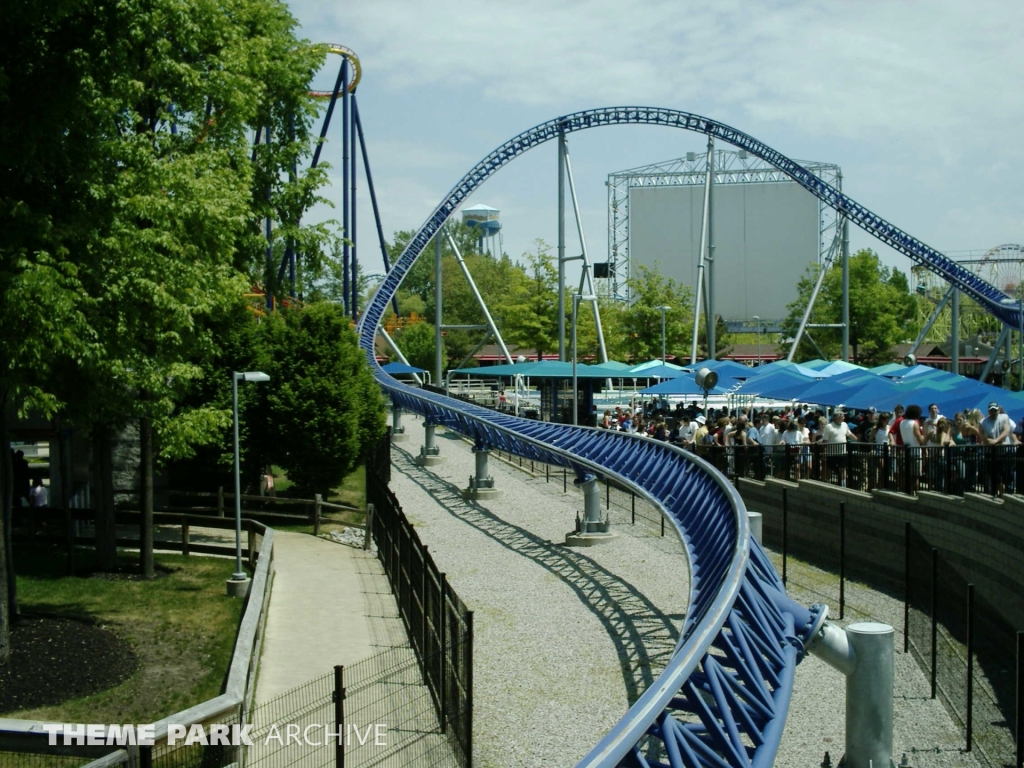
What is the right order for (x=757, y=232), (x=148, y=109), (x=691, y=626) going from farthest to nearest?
(x=757, y=232) → (x=148, y=109) → (x=691, y=626)

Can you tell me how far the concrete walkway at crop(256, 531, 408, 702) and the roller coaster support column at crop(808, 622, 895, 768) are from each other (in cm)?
595

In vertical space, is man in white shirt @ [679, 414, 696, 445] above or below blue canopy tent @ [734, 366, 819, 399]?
below

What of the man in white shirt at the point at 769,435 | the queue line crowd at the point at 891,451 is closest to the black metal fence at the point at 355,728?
the queue line crowd at the point at 891,451

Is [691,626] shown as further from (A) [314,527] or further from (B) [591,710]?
(A) [314,527]

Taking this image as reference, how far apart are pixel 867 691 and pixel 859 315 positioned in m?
63.1

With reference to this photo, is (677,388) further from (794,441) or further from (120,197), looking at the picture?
(120,197)

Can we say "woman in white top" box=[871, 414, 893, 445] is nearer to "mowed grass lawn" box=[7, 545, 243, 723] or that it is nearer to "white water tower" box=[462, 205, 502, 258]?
"mowed grass lawn" box=[7, 545, 243, 723]

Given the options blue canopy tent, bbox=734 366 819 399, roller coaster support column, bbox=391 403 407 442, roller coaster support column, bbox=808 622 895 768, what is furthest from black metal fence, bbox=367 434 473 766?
roller coaster support column, bbox=391 403 407 442

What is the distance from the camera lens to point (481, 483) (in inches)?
957

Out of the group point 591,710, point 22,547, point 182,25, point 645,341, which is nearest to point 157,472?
point 22,547

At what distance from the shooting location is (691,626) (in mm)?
8531

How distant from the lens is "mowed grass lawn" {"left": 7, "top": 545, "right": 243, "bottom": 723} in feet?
34.8

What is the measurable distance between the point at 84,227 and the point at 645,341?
48.1 metres

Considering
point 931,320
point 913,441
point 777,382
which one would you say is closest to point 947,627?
point 913,441
